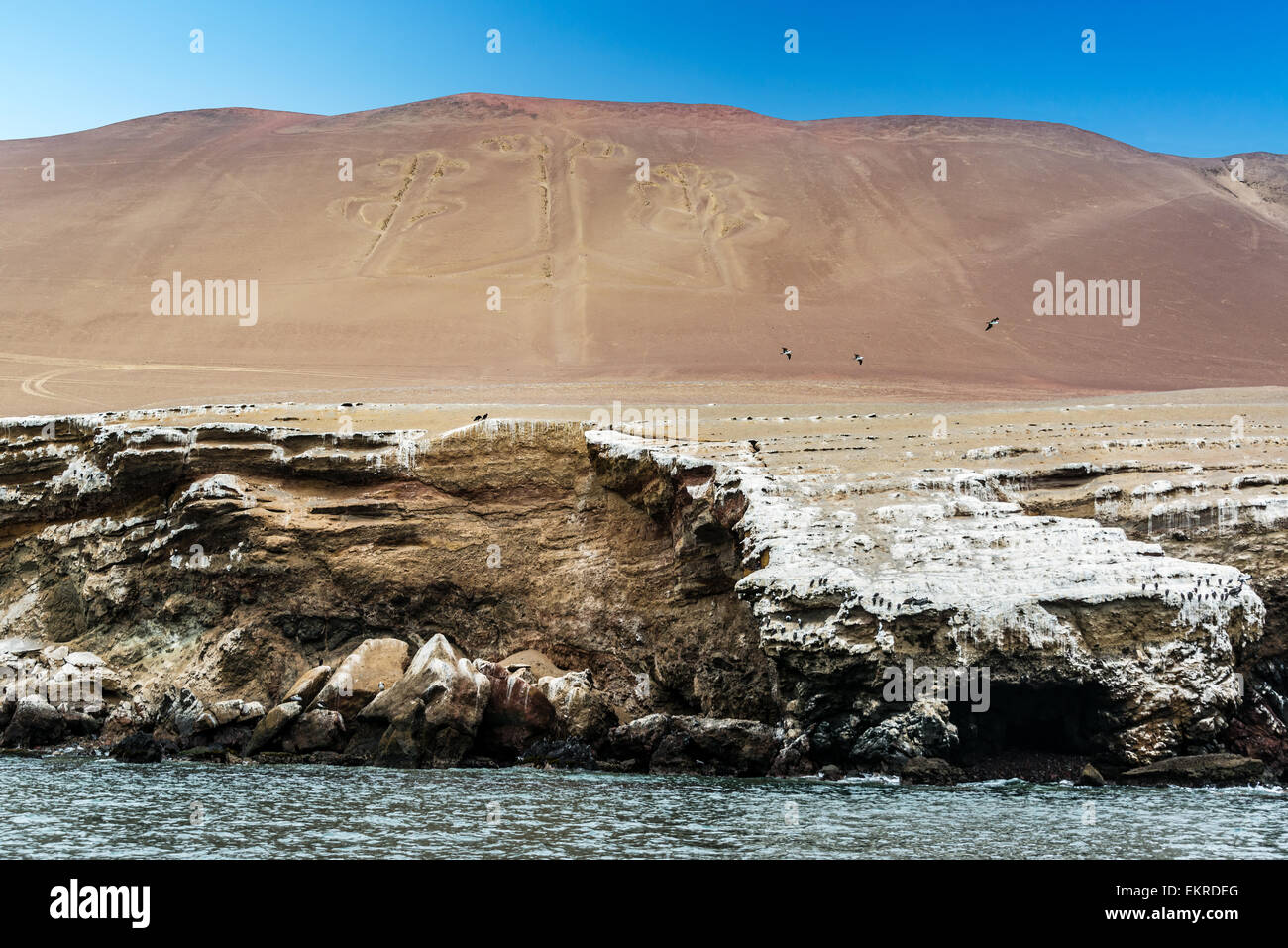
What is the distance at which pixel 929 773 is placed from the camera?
55.8ft

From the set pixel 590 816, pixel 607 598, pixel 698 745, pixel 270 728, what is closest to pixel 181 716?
pixel 270 728

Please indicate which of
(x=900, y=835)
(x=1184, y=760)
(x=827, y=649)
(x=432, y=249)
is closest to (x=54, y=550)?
(x=827, y=649)

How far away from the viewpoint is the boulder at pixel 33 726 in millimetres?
20516

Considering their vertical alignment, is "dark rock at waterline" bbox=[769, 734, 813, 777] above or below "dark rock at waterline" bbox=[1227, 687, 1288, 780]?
below

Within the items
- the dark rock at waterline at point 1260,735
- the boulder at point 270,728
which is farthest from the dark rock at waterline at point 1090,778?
the boulder at point 270,728

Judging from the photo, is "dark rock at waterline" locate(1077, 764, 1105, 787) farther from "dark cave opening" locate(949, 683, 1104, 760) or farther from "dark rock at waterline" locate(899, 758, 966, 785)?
"dark rock at waterline" locate(899, 758, 966, 785)

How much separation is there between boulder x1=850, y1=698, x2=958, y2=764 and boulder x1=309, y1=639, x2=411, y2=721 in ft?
27.7

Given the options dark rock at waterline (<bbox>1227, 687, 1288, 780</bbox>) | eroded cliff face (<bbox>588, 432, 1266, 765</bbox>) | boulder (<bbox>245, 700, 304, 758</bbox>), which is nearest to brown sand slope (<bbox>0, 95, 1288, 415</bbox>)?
boulder (<bbox>245, 700, 304, 758</bbox>)

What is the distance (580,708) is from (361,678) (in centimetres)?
391

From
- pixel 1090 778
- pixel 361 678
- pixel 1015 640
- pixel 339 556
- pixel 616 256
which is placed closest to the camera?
pixel 1090 778

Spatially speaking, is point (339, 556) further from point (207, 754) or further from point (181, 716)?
point (207, 754)

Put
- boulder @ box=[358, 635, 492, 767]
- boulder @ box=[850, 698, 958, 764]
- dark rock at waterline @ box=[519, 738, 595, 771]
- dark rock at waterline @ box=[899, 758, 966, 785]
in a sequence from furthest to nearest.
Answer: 1. boulder @ box=[358, 635, 492, 767]
2. dark rock at waterline @ box=[519, 738, 595, 771]
3. boulder @ box=[850, 698, 958, 764]
4. dark rock at waterline @ box=[899, 758, 966, 785]

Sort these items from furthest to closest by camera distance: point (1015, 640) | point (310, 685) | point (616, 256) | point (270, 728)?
point (616, 256)
point (310, 685)
point (270, 728)
point (1015, 640)

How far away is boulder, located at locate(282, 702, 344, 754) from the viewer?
19766mm
